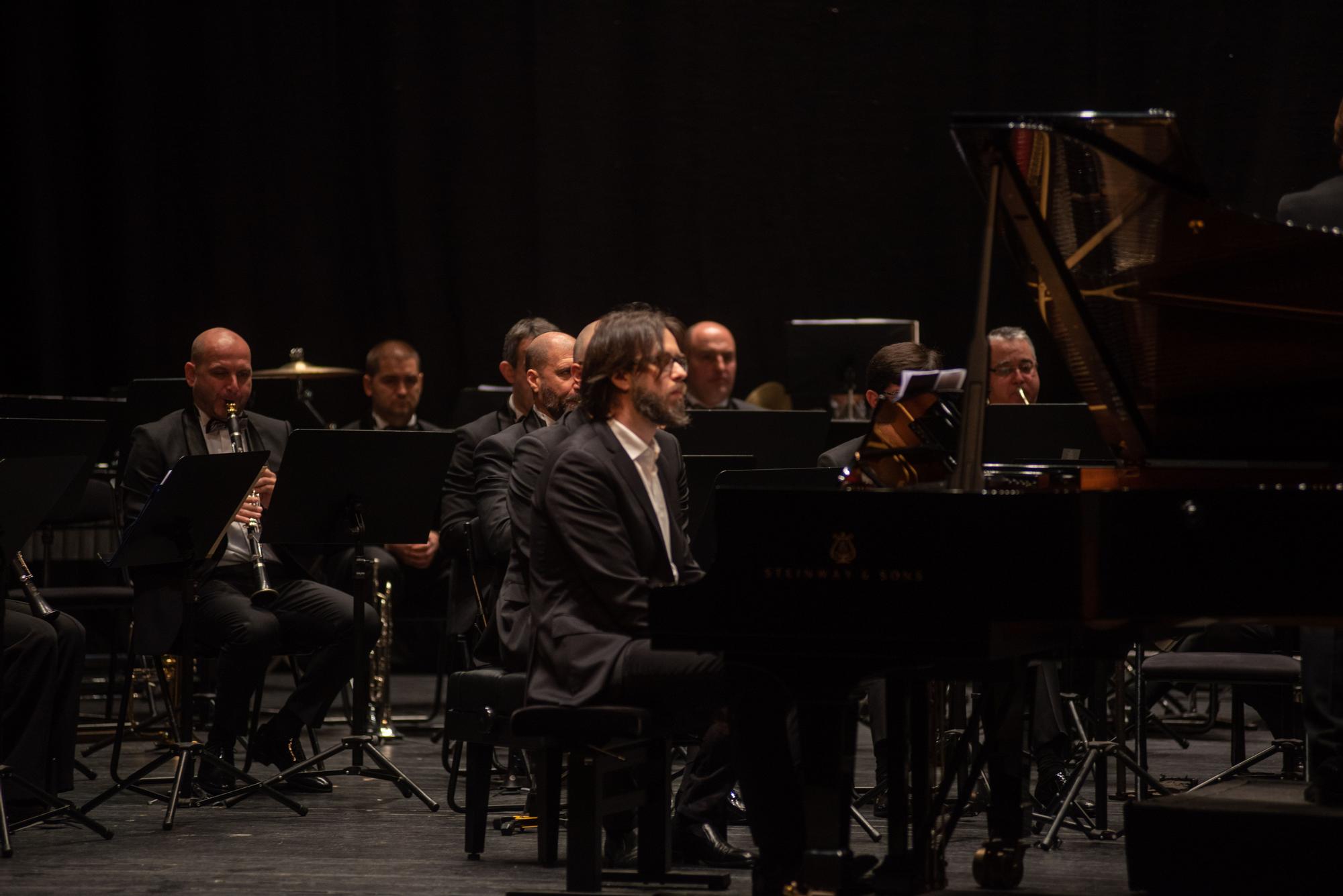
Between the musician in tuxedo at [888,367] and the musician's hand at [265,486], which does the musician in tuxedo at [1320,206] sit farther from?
the musician's hand at [265,486]

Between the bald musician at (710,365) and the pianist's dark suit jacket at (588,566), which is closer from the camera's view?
the pianist's dark suit jacket at (588,566)

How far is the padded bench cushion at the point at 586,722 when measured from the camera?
346 cm

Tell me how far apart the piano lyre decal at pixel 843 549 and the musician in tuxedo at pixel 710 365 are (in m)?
4.12

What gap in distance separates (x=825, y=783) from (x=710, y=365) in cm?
425

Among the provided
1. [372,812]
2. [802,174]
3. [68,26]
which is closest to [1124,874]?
[372,812]

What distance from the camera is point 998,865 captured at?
3.73 metres

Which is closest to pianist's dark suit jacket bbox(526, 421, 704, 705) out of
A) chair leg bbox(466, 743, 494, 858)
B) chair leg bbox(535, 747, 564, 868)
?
chair leg bbox(535, 747, 564, 868)

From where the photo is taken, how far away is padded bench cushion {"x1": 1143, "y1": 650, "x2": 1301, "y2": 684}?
466 cm

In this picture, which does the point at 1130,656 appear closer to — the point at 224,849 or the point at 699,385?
the point at 699,385

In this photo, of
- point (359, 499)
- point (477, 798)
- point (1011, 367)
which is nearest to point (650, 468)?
point (477, 798)

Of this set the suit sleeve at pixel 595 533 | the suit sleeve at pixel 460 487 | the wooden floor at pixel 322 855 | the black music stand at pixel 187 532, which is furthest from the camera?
the suit sleeve at pixel 460 487

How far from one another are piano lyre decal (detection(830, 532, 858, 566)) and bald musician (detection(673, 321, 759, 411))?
4117 mm

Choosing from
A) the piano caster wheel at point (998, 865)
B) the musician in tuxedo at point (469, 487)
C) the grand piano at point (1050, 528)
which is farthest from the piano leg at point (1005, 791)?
the musician in tuxedo at point (469, 487)

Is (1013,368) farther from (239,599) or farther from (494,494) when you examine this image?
(239,599)
